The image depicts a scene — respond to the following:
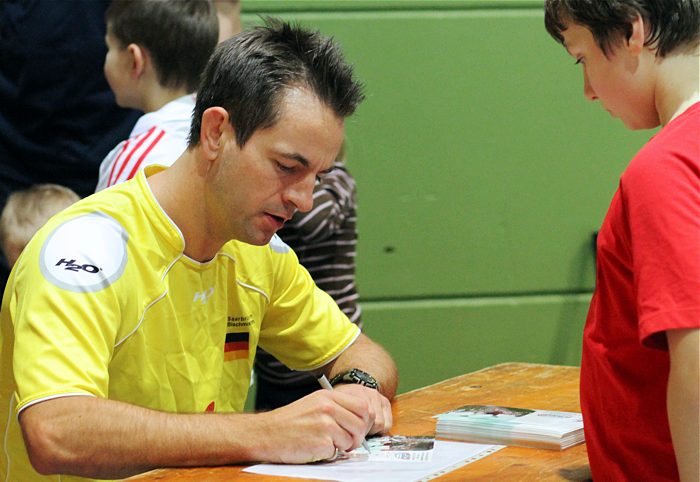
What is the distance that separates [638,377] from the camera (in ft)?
5.23

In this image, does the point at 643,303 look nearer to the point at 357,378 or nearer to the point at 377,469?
the point at 377,469

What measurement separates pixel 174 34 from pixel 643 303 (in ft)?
5.89

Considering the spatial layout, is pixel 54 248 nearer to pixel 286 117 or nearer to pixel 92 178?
pixel 286 117

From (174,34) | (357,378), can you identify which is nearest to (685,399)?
(357,378)

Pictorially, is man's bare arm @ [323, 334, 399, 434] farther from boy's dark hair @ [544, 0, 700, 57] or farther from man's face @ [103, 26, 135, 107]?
man's face @ [103, 26, 135, 107]

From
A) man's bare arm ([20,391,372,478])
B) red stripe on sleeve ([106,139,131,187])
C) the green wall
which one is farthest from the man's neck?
the green wall

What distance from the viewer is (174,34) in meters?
2.90

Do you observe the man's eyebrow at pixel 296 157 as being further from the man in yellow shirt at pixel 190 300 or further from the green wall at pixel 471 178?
the green wall at pixel 471 178

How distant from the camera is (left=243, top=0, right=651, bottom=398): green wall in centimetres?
397

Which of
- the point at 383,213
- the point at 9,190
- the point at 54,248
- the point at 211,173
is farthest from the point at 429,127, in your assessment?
the point at 54,248

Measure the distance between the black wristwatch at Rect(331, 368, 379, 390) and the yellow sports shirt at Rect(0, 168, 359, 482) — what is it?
162mm

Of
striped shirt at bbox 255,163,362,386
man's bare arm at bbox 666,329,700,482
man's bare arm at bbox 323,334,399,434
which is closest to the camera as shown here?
man's bare arm at bbox 666,329,700,482

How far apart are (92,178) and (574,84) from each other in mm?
1807

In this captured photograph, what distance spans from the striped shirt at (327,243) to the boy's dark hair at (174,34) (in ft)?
1.54
